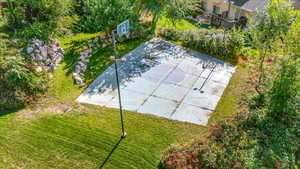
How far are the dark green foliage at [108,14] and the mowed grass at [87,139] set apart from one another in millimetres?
5925

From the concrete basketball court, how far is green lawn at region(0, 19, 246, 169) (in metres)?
0.45

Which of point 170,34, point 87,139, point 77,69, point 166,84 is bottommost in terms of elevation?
point 87,139

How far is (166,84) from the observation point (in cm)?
1218

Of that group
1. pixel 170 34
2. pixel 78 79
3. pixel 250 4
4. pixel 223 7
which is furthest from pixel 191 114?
pixel 223 7

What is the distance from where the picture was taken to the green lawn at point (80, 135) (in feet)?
Result: 27.9

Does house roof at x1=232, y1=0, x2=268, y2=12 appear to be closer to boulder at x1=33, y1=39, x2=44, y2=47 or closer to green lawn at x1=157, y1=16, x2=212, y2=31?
green lawn at x1=157, y1=16, x2=212, y2=31

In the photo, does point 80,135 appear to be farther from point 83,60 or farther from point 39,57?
point 83,60

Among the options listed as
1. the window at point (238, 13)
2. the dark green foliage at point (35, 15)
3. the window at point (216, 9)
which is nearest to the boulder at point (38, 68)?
the dark green foliage at point (35, 15)

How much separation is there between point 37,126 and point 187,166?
17.1 ft

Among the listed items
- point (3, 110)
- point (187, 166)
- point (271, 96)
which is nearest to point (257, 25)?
point (271, 96)

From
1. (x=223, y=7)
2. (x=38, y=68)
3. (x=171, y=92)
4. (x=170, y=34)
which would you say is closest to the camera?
(x=38, y=68)

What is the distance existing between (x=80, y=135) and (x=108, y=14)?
742 cm

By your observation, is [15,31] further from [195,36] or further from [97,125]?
[195,36]

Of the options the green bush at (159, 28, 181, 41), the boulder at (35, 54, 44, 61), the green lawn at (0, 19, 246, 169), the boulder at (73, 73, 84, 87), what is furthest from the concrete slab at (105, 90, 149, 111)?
the green bush at (159, 28, 181, 41)
